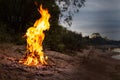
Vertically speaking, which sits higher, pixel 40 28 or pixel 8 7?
pixel 8 7

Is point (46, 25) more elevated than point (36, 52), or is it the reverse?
point (46, 25)

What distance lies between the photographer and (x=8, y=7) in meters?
28.9

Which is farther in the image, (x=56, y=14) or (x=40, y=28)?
(x=56, y=14)

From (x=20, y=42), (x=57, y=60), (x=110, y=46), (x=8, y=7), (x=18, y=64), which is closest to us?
(x=18, y=64)

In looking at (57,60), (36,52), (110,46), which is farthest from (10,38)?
(110,46)

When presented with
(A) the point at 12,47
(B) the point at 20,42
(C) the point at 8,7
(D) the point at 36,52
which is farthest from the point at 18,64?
(C) the point at 8,7

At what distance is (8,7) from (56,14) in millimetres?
4275

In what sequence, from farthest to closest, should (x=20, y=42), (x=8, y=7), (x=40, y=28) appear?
(x=8, y=7) < (x=20, y=42) < (x=40, y=28)

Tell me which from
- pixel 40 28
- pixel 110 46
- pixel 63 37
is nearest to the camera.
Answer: pixel 40 28

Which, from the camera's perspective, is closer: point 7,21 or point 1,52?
point 1,52

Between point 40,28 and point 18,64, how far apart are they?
8.28 feet

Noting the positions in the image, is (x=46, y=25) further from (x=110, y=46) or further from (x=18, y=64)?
(x=110, y=46)

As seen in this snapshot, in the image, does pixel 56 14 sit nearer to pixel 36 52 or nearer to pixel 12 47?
pixel 12 47

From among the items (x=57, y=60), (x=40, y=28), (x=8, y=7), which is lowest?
(x=57, y=60)
